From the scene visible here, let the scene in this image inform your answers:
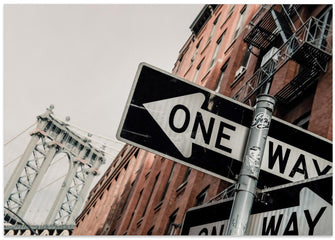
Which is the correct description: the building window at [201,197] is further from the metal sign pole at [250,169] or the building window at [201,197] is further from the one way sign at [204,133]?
the metal sign pole at [250,169]

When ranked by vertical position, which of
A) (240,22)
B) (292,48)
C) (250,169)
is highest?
(240,22)

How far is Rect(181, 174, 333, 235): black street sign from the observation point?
2.48 metres

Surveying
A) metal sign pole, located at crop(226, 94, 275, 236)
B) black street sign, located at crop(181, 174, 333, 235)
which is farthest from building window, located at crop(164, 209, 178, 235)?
metal sign pole, located at crop(226, 94, 275, 236)

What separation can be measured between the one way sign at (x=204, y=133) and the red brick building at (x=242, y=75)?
158 inches

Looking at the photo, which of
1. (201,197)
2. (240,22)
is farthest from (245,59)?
(201,197)

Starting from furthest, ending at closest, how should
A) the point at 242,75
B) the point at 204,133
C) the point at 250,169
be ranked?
Answer: the point at 242,75, the point at 204,133, the point at 250,169

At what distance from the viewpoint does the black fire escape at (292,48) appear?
35.2 ft

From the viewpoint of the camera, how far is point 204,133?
2.91 m

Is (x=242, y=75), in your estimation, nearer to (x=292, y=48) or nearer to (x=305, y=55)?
(x=292, y=48)

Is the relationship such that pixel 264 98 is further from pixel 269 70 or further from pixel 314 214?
pixel 269 70

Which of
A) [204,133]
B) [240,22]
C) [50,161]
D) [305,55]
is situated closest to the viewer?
[204,133]

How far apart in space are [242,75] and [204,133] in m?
14.7

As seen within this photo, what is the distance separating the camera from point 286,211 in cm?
275

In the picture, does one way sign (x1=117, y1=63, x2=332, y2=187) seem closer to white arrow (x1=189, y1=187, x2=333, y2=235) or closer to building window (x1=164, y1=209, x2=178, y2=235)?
white arrow (x1=189, y1=187, x2=333, y2=235)
